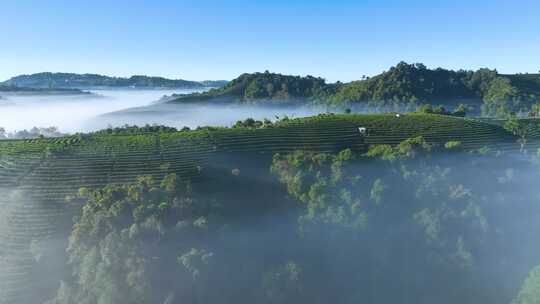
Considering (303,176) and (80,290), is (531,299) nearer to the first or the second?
(303,176)

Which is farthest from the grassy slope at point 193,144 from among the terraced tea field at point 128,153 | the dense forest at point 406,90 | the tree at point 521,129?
the dense forest at point 406,90

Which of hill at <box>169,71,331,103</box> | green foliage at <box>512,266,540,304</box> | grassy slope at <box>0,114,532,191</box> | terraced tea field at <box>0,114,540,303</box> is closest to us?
green foliage at <box>512,266,540,304</box>

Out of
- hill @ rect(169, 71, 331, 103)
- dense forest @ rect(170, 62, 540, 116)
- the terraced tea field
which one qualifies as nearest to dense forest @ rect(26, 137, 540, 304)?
the terraced tea field

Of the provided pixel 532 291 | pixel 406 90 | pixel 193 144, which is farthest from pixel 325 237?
pixel 406 90

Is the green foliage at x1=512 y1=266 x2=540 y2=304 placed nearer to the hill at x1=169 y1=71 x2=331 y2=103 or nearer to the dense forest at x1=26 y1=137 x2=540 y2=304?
the dense forest at x1=26 y1=137 x2=540 y2=304

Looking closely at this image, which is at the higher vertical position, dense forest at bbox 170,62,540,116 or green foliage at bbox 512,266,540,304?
dense forest at bbox 170,62,540,116

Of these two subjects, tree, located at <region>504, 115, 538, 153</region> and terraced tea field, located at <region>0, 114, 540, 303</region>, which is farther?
tree, located at <region>504, 115, 538, 153</region>

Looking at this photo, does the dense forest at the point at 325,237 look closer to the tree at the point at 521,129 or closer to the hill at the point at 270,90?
the tree at the point at 521,129

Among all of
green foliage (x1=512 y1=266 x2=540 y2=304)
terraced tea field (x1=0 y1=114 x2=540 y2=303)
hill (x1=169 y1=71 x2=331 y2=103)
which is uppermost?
hill (x1=169 y1=71 x2=331 y2=103)
